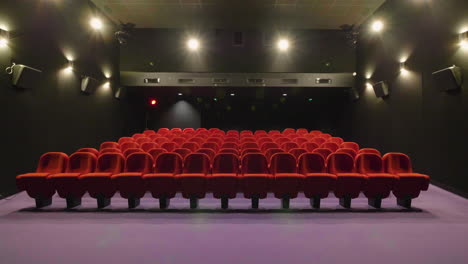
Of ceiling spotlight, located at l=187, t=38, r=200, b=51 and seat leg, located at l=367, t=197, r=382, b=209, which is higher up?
ceiling spotlight, located at l=187, t=38, r=200, b=51

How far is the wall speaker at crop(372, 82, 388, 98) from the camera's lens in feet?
25.1

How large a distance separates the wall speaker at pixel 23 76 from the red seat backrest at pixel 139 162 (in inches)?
100

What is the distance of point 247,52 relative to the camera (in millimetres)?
11070

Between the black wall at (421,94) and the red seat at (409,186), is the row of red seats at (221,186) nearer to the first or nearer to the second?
the red seat at (409,186)

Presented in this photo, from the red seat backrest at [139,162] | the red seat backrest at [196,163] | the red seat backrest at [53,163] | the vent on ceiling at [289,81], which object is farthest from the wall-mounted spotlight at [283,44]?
the red seat backrest at [53,163]

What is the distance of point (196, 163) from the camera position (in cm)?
421

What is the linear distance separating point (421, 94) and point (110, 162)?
6.16 meters

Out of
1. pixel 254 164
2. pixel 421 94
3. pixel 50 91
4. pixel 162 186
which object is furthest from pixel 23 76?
pixel 421 94

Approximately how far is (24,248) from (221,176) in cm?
211

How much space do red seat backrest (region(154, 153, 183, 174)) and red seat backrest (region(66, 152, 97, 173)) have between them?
955mm

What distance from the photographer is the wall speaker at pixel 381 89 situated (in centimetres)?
766

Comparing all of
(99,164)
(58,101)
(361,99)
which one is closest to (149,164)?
(99,164)

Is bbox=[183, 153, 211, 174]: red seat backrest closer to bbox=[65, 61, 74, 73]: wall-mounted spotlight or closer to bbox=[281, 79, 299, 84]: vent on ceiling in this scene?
bbox=[65, 61, 74, 73]: wall-mounted spotlight

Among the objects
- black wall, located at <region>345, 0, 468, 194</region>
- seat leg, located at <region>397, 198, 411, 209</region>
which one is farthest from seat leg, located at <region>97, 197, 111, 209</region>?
black wall, located at <region>345, 0, 468, 194</region>
